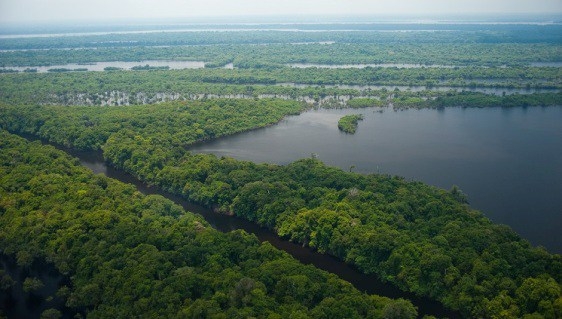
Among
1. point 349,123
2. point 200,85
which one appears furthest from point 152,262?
point 200,85

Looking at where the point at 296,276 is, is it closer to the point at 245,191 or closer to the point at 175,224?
the point at 175,224

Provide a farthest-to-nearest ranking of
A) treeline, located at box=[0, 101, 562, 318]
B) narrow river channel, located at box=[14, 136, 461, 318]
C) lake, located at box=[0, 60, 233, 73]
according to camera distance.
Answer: lake, located at box=[0, 60, 233, 73] → narrow river channel, located at box=[14, 136, 461, 318] → treeline, located at box=[0, 101, 562, 318]

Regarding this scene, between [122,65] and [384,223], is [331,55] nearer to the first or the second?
[122,65]

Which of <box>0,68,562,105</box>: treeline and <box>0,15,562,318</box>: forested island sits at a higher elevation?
<box>0,68,562,105</box>: treeline

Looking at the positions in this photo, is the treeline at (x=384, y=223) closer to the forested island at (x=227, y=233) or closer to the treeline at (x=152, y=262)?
the forested island at (x=227, y=233)

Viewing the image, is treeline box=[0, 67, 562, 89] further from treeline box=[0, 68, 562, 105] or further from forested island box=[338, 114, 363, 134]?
forested island box=[338, 114, 363, 134]

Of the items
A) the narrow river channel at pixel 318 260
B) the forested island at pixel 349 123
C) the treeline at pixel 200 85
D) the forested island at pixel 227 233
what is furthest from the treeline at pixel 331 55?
the narrow river channel at pixel 318 260

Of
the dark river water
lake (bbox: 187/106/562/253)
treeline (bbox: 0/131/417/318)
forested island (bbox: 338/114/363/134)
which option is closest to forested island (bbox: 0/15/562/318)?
treeline (bbox: 0/131/417/318)
